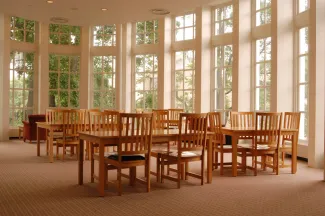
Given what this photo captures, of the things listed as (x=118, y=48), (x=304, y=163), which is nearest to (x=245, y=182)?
(x=304, y=163)

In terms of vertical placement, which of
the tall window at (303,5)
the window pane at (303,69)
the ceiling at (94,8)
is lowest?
the window pane at (303,69)

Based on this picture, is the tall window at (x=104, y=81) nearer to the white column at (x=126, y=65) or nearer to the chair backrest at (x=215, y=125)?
the white column at (x=126, y=65)

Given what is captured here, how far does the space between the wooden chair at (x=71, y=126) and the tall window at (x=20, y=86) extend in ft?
18.7

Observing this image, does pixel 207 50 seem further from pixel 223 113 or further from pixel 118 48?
pixel 118 48

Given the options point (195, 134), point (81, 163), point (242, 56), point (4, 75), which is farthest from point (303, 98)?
point (4, 75)

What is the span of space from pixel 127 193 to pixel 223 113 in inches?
272

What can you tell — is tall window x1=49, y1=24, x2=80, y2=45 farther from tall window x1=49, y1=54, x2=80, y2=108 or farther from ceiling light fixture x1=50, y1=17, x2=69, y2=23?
ceiling light fixture x1=50, y1=17, x2=69, y2=23

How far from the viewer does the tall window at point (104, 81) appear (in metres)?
13.9

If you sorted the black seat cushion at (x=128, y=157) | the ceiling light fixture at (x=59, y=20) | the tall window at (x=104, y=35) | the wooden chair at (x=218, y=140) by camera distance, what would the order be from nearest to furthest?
the black seat cushion at (x=128, y=157), the wooden chair at (x=218, y=140), the ceiling light fixture at (x=59, y=20), the tall window at (x=104, y=35)

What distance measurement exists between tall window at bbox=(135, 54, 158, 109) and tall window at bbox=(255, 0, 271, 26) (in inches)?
157

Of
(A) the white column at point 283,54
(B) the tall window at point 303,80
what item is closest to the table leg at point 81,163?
(A) the white column at point 283,54

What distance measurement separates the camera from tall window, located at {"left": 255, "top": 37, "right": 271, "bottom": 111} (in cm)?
1007

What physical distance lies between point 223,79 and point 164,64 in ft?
6.89

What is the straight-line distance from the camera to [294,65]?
29.8ft
